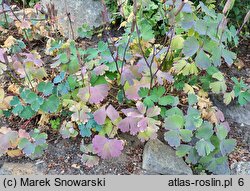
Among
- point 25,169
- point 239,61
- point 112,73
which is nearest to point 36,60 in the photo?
point 112,73

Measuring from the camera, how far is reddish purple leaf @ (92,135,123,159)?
206 cm

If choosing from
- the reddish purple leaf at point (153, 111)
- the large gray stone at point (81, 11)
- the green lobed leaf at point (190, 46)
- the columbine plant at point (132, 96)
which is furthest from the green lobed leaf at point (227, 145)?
the large gray stone at point (81, 11)

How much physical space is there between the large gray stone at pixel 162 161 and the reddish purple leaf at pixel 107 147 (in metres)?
0.21

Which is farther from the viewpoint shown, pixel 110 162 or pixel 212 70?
pixel 212 70

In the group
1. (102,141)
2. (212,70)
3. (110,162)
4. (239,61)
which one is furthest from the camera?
(239,61)

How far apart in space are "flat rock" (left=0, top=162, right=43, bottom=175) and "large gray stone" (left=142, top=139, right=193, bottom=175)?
572 mm

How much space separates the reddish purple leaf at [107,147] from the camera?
6.77 feet

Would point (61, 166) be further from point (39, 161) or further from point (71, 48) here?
point (71, 48)

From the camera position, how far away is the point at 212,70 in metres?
2.38

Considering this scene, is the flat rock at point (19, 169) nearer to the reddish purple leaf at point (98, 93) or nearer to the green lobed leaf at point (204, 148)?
the reddish purple leaf at point (98, 93)

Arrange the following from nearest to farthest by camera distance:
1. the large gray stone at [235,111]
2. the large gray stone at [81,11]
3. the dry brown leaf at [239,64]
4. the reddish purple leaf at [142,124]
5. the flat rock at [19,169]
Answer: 1. the reddish purple leaf at [142,124]
2. the flat rock at [19,169]
3. the large gray stone at [235,111]
4. the dry brown leaf at [239,64]
5. the large gray stone at [81,11]

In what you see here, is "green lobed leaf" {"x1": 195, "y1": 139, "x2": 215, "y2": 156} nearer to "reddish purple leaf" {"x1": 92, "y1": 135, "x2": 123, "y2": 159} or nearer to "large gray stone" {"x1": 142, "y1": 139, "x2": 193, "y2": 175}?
"large gray stone" {"x1": 142, "y1": 139, "x2": 193, "y2": 175}

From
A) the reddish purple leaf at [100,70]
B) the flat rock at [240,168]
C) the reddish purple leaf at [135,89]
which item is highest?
the reddish purple leaf at [100,70]

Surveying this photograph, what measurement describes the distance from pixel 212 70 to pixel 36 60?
39.7 inches
